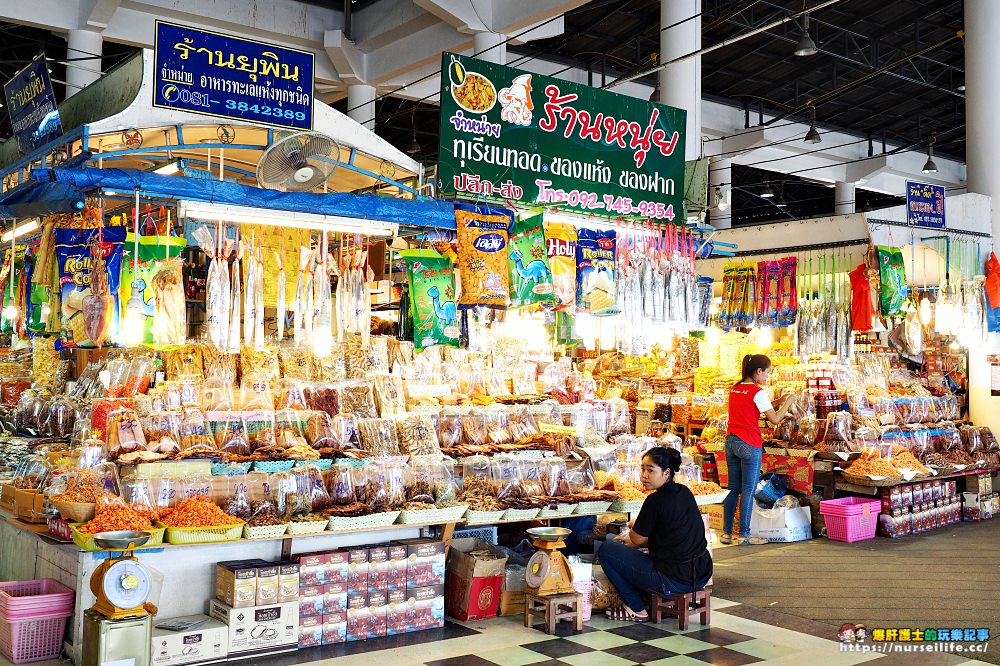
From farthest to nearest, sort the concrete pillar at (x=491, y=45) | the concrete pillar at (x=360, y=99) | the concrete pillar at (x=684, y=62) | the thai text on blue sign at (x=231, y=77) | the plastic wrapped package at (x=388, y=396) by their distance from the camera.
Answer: the concrete pillar at (x=360, y=99), the concrete pillar at (x=491, y=45), the concrete pillar at (x=684, y=62), the plastic wrapped package at (x=388, y=396), the thai text on blue sign at (x=231, y=77)

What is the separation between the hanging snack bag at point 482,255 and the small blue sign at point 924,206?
17.1 ft

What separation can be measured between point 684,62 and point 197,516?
909 centimetres

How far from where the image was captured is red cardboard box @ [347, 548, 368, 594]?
5.27 meters

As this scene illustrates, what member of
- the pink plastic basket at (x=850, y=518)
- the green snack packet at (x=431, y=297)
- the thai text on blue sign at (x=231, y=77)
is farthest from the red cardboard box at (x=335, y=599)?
the pink plastic basket at (x=850, y=518)

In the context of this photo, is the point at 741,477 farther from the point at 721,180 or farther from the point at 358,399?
the point at 721,180

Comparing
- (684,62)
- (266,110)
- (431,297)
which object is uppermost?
(684,62)

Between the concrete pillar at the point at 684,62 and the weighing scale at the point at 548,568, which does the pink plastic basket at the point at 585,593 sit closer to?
the weighing scale at the point at 548,568

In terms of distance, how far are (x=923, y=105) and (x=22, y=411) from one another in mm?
19254

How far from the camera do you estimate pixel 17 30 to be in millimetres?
15383

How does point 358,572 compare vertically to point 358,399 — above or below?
below

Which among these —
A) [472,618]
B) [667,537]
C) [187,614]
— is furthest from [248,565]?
[667,537]

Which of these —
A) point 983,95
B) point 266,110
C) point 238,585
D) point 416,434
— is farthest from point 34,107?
point 983,95

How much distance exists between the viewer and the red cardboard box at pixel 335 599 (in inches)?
203

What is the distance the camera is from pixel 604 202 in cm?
693
